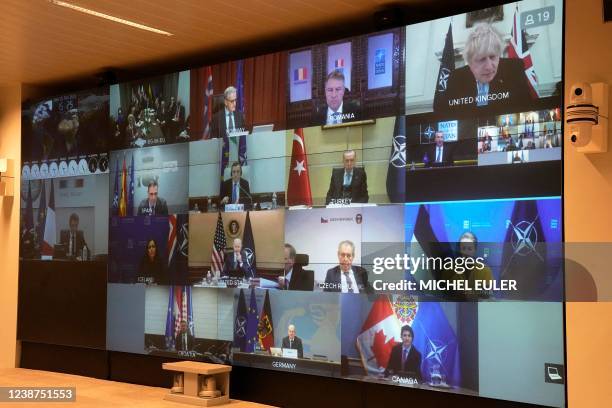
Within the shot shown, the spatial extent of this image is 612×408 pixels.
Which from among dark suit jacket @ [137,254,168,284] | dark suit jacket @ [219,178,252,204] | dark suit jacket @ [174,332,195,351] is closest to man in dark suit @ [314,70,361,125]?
dark suit jacket @ [219,178,252,204]

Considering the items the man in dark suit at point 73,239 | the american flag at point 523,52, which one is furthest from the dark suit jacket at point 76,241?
the american flag at point 523,52

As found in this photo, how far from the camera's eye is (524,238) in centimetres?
494

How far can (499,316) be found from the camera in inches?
197

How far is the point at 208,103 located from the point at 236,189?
35.4 inches

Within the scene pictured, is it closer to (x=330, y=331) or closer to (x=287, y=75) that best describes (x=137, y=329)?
(x=330, y=331)

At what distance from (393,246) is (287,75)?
1808 mm

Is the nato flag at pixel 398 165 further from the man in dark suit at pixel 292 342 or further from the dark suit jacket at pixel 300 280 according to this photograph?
the man in dark suit at pixel 292 342

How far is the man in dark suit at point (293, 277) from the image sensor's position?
6.09 m

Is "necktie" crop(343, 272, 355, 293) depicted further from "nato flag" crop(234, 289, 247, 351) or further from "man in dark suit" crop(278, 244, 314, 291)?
"nato flag" crop(234, 289, 247, 351)

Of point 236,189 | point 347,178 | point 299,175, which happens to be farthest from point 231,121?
point 347,178

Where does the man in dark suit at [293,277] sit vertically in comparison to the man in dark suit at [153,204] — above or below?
below

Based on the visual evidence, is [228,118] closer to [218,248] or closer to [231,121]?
[231,121]

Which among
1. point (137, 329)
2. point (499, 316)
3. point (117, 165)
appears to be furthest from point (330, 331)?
point (117, 165)

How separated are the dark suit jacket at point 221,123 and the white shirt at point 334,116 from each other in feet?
3.10
